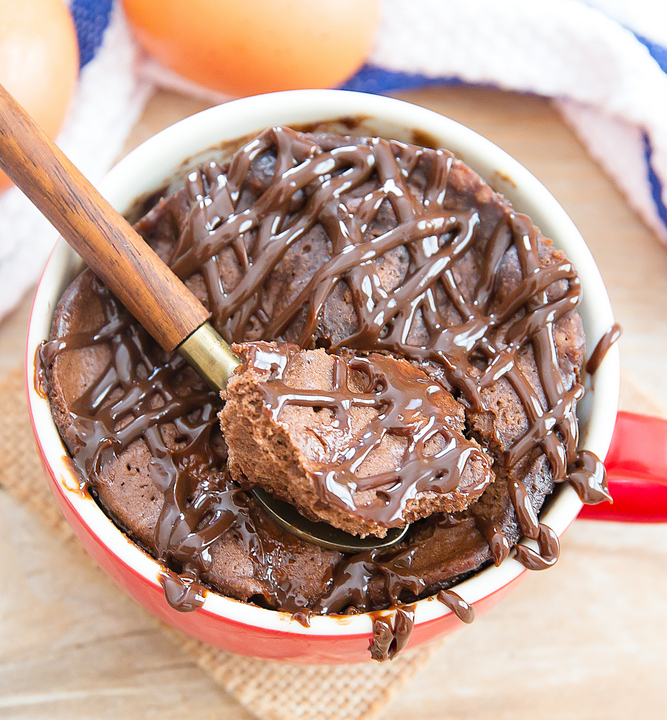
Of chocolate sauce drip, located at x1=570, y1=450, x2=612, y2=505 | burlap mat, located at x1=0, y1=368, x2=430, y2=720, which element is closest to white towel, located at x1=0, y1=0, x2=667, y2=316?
burlap mat, located at x1=0, y1=368, x2=430, y2=720

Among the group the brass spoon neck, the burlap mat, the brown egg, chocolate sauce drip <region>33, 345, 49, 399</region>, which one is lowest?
the burlap mat

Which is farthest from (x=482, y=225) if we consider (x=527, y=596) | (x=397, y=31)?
(x=527, y=596)

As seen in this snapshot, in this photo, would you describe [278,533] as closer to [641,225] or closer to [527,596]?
[527,596]

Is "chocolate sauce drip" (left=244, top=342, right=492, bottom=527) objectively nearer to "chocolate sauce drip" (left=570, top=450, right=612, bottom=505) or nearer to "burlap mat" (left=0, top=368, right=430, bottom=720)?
"chocolate sauce drip" (left=570, top=450, right=612, bottom=505)

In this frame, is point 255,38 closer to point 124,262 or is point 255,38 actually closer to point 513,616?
point 124,262

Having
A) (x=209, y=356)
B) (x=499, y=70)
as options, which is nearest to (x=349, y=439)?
(x=209, y=356)

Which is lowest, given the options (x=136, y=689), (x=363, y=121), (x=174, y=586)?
(x=136, y=689)
